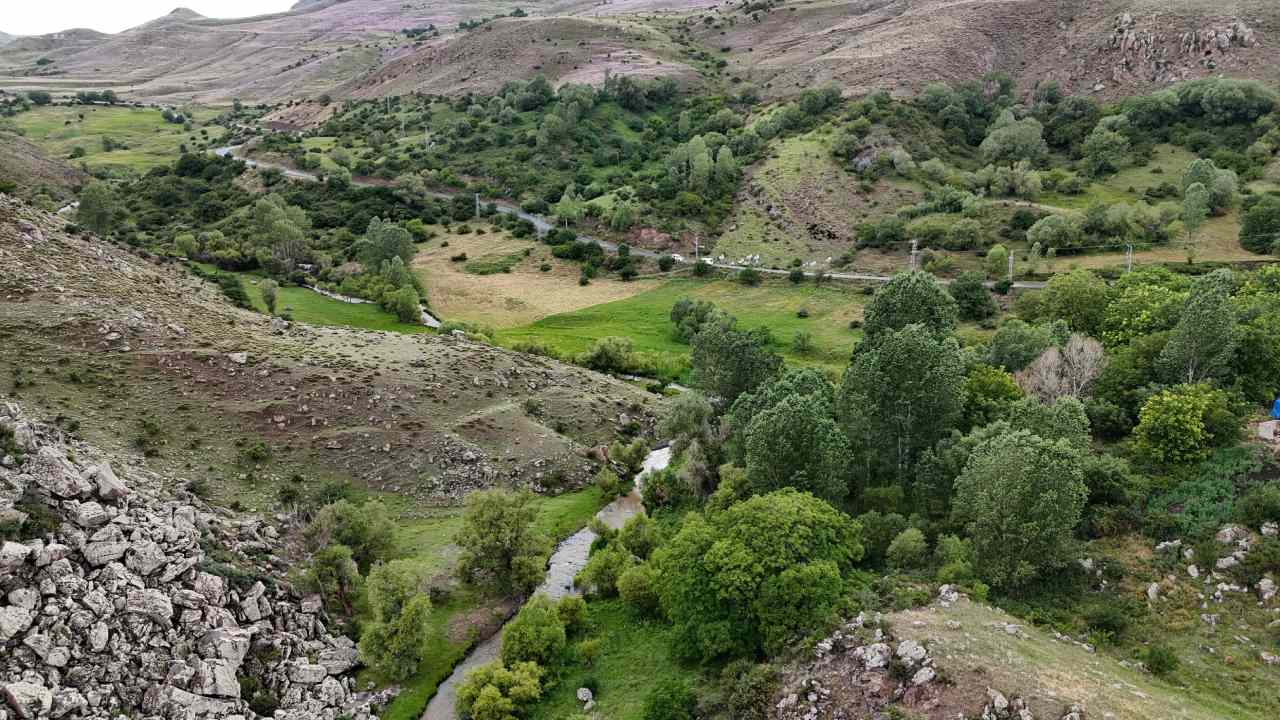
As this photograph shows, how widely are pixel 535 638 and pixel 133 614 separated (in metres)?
22.0

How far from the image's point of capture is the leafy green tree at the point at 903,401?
63.4 meters

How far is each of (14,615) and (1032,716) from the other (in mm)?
47316

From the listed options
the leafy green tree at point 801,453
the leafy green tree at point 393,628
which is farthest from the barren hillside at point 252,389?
the leafy green tree at point 801,453

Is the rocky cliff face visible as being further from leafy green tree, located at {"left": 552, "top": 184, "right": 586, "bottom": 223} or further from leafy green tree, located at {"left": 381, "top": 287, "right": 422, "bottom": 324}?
leafy green tree, located at {"left": 552, "top": 184, "right": 586, "bottom": 223}

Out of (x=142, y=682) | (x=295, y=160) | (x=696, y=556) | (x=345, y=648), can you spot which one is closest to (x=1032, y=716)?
(x=696, y=556)

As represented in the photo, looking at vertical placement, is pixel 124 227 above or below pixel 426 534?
above


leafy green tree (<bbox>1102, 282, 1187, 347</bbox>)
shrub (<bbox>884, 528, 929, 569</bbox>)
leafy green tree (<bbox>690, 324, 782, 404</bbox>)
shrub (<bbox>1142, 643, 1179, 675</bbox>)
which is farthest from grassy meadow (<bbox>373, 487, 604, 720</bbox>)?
leafy green tree (<bbox>1102, 282, 1187, 347</bbox>)

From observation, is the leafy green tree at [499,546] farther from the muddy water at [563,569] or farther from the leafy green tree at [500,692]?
the leafy green tree at [500,692]

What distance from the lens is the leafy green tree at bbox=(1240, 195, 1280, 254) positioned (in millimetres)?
117312

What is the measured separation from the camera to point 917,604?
46.8 metres

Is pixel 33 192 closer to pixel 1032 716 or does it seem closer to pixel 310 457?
pixel 310 457

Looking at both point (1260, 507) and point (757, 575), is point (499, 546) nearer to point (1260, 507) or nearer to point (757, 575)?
point (757, 575)

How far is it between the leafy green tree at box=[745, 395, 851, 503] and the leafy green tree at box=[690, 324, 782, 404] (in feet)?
60.2

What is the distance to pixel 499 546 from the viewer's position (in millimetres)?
59000
